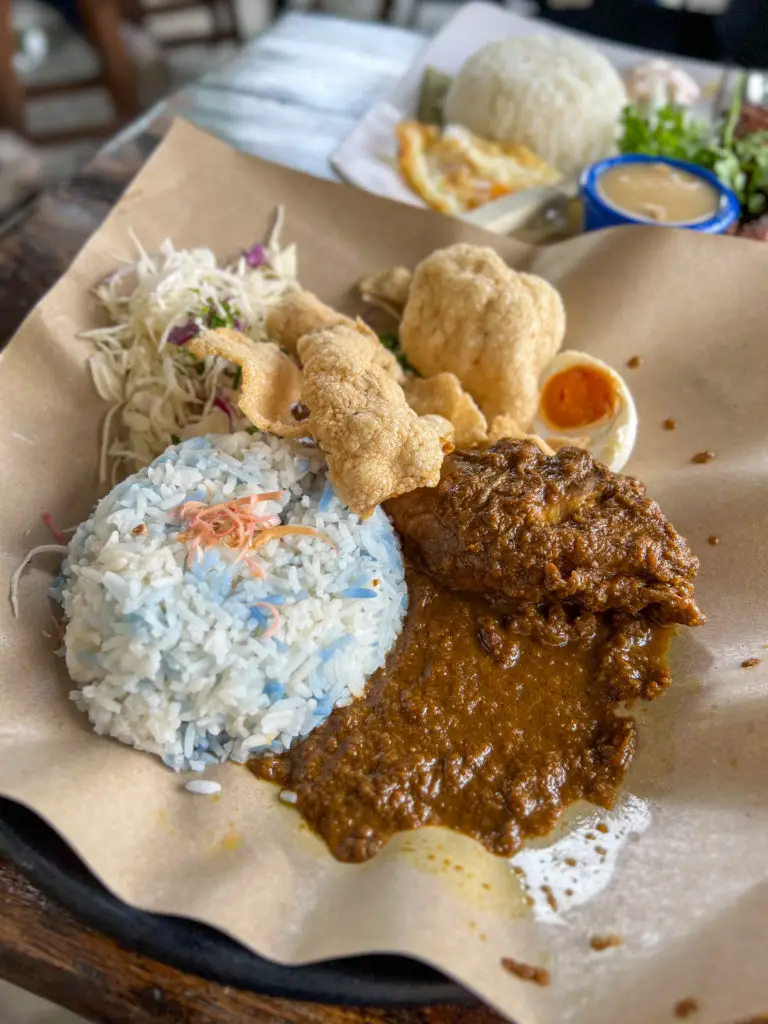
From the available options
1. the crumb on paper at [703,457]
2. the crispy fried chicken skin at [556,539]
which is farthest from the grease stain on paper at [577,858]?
the crumb on paper at [703,457]

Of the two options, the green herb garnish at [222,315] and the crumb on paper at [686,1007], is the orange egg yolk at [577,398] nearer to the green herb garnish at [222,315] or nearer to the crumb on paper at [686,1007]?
the green herb garnish at [222,315]

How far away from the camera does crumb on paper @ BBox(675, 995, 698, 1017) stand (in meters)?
1.58

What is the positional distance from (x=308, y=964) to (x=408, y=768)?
21.0 inches

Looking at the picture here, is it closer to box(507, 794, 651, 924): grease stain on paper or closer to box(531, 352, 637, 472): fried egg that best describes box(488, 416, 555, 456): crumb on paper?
box(531, 352, 637, 472): fried egg

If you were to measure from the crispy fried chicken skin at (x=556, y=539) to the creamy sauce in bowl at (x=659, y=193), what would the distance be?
1604 mm

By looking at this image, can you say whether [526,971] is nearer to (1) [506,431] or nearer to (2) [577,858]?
(2) [577,858]

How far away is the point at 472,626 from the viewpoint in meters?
2.44

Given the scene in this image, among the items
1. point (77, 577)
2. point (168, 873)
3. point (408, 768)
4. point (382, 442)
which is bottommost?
point (408, 768)

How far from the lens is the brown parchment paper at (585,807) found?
5.58 ft

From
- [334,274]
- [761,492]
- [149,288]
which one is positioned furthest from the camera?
[334,274]

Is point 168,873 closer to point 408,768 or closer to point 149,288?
point 408,768

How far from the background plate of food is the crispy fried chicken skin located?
1.85 metres

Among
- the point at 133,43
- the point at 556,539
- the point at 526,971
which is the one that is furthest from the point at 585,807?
the point at 133,43

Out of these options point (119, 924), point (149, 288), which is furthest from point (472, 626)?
point (149, 288)
